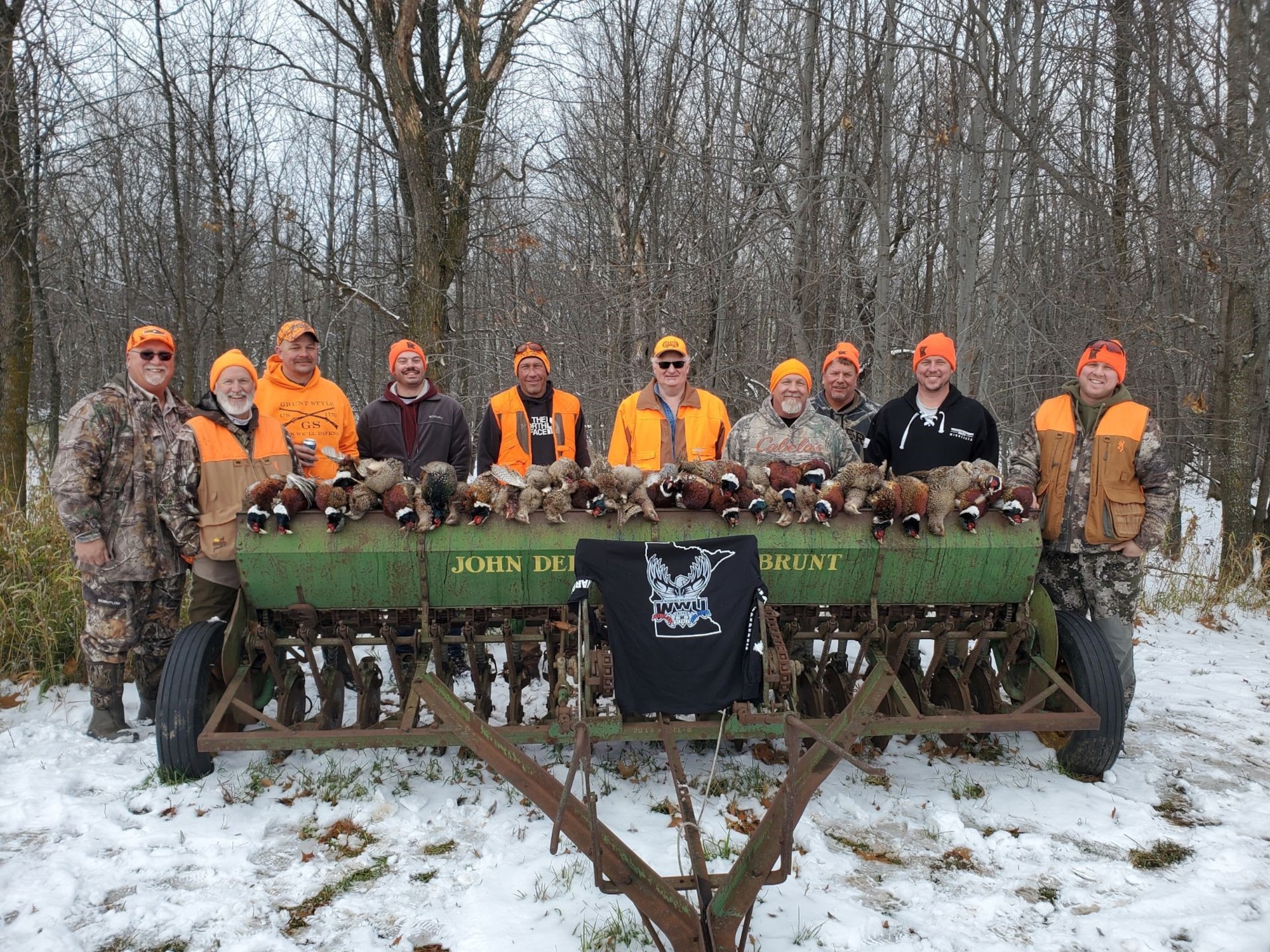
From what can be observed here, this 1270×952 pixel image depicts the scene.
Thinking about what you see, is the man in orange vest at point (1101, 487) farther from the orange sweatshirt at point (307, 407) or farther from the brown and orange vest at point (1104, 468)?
the orange sweatshirt at point (307, 407)

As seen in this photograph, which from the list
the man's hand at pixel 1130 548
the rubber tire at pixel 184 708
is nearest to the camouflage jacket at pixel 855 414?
the man's hand at pixel 1130 548

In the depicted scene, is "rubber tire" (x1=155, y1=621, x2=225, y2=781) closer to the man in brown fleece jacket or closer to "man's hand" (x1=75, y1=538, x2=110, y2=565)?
"man's hand" (x1=75, y1=538, x2=110, y2=565)

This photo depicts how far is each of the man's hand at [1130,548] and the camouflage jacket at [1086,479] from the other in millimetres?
25

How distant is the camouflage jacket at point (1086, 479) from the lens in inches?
192

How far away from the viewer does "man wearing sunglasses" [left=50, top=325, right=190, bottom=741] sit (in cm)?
473

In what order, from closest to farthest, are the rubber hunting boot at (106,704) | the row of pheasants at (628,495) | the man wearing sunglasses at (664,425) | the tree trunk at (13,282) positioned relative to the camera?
the row of pheasants at (628,495) < the rubber hunting boot at (106,704) < the man wearing sunglasses at (664,425) < the tree trunk at (13,282)

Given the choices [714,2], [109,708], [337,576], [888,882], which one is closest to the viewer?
[888,882]

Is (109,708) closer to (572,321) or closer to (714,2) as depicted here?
(572,321)

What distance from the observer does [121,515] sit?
488 centimetres

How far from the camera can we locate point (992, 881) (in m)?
3.70

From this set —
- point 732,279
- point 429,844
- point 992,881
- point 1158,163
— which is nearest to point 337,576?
point 429,844

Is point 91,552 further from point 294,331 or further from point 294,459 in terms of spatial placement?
point 294,331

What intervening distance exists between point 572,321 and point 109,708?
8.28 metres

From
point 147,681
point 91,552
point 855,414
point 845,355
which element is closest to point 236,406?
point 91,552
